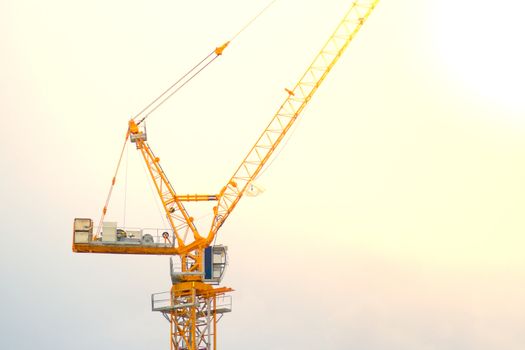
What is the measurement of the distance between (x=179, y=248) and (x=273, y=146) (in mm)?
22522

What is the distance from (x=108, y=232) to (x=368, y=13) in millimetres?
55413

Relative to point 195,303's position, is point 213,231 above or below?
above

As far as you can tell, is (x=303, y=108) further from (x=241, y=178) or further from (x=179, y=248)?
(x=179, y=248)

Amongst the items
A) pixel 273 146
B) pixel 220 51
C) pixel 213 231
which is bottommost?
pixel 213 231

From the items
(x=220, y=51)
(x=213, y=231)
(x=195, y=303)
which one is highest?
(x=220, y=51)

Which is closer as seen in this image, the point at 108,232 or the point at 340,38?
the point at 108,232

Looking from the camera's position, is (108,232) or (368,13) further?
(368,13)

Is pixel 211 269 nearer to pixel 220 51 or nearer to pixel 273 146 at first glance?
pixel 273 146

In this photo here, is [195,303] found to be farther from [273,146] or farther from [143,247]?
[273,146]

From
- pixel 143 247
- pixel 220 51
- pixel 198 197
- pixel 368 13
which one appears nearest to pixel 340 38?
pixel 368 13

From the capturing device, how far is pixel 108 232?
177875mm

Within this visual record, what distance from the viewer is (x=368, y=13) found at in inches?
7456

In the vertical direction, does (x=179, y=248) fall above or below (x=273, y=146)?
below

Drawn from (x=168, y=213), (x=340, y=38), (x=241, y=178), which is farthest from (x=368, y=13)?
(x=168, y=213)
